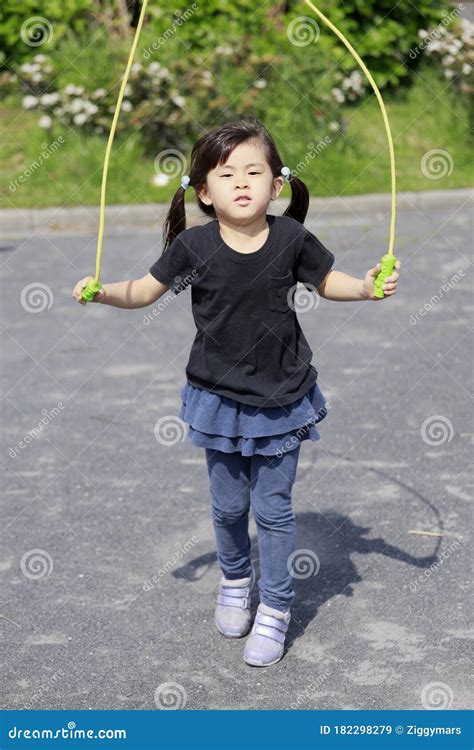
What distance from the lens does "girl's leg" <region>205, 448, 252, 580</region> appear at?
3342 mm

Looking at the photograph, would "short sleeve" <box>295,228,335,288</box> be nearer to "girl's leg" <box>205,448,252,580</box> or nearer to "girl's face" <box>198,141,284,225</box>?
"girl's face" <box>198,141,284,225</box>

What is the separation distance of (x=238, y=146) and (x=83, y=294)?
22.6 inches

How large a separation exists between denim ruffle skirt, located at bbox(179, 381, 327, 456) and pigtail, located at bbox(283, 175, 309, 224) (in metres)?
0.56

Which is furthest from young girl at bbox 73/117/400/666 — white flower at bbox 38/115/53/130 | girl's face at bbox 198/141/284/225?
white flower at bbox 38/115/53/130

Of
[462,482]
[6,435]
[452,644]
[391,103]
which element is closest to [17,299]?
[6,435]

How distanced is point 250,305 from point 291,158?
6.64 meters

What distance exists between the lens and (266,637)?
3346mm

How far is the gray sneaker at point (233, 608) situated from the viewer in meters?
3.48

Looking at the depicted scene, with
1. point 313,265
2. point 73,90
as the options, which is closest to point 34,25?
point 73,90

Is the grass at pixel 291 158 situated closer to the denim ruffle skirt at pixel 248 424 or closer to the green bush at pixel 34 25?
the green bush at pixel 34 25

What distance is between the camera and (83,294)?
123 inches

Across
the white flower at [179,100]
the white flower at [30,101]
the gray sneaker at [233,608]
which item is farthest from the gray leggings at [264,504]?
the white flower at [30,101]

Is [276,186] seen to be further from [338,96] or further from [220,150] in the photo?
[338,96]

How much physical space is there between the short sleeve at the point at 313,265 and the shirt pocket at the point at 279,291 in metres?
0.06
